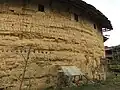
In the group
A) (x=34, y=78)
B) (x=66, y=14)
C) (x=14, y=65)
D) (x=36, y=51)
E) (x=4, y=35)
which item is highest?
(x=66, y=14)

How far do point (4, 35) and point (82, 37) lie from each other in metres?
4.07

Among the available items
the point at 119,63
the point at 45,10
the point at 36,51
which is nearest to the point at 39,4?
the point at 45,10

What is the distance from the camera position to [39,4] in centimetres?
907

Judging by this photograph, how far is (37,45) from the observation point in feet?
27.8

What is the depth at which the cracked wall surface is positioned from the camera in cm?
784

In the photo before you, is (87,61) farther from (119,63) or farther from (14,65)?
(119,63)

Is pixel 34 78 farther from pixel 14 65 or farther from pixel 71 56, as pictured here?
pixel 71 56

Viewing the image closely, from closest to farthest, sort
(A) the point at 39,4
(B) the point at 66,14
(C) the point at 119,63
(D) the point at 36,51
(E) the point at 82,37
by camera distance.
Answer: (D) the point at 36,51 < (A) the point at 39,4 < (B) the point at 66,14 < (E) the point at 82,37 < (C) the point at 119,63

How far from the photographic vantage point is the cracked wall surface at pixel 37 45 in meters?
7.84

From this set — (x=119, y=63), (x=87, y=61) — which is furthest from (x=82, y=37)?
(x=119, y=63)

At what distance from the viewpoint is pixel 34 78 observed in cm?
820

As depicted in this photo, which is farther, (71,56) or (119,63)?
(119,63)

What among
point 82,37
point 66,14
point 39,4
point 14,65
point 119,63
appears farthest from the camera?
point 119,63

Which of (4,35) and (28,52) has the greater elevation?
(4,35)
